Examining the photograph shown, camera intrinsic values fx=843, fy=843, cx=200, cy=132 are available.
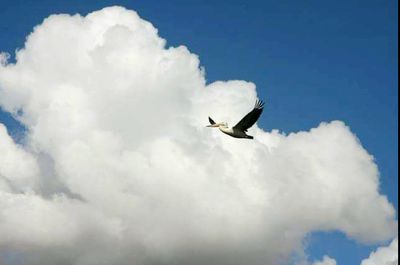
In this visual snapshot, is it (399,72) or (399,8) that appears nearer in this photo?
(399,72)

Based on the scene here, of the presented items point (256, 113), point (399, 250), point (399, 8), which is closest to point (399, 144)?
point (399, 250)

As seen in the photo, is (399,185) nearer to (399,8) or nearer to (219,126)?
(399,8)

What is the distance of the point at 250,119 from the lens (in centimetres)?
11675

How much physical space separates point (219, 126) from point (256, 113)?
28.2ft

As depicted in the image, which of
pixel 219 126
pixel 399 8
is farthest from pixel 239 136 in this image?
pixel 399 8

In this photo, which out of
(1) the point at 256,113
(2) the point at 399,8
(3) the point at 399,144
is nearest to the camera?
(3) the point at 399,144

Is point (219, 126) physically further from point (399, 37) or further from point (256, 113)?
point (399, 37)

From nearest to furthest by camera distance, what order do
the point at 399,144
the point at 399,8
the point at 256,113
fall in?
the point at 399,144, the point at 399,8, the point at 256,113

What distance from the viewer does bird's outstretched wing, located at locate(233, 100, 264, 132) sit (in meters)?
116

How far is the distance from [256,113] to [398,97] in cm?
3946

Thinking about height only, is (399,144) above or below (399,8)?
below

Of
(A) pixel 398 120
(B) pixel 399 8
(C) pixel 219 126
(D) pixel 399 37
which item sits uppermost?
(C) pixel 219 126

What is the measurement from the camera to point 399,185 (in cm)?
7644

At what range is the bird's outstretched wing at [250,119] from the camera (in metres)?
116
